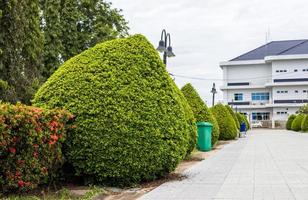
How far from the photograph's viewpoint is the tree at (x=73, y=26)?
1164 inches

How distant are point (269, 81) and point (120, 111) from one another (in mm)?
75171

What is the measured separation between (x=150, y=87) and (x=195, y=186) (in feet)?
7.15

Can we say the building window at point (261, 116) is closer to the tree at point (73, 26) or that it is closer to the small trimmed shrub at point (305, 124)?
the small trimmed shrub at point (305, 124)

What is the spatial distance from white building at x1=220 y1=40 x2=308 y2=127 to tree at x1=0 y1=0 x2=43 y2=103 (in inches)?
2172

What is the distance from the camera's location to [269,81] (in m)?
80.1

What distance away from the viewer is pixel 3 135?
608 cm

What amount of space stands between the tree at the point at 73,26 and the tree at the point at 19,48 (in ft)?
7.62

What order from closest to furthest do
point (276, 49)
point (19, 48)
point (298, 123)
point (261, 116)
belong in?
1. point (19, 48)
2. point (298, 123)
3. point (261, 116)
4. point (276, 49)

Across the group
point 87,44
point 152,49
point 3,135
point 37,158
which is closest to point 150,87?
point 152,49

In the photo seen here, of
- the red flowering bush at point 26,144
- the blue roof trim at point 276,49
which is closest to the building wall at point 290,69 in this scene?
the blue roof trim at point 276,49

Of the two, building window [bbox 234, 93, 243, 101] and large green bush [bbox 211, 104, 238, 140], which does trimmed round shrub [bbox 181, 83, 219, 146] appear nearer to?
large green bush [bbox 211, 104, 238, 140]

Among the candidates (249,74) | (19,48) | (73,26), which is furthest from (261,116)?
(19,48)

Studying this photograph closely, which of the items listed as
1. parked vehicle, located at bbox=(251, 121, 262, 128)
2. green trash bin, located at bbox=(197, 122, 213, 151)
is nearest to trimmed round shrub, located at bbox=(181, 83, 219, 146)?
green trash bin, located at bbox=(197, 122, 213, 151)

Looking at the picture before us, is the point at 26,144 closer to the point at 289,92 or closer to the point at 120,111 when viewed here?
the point at 120,111
